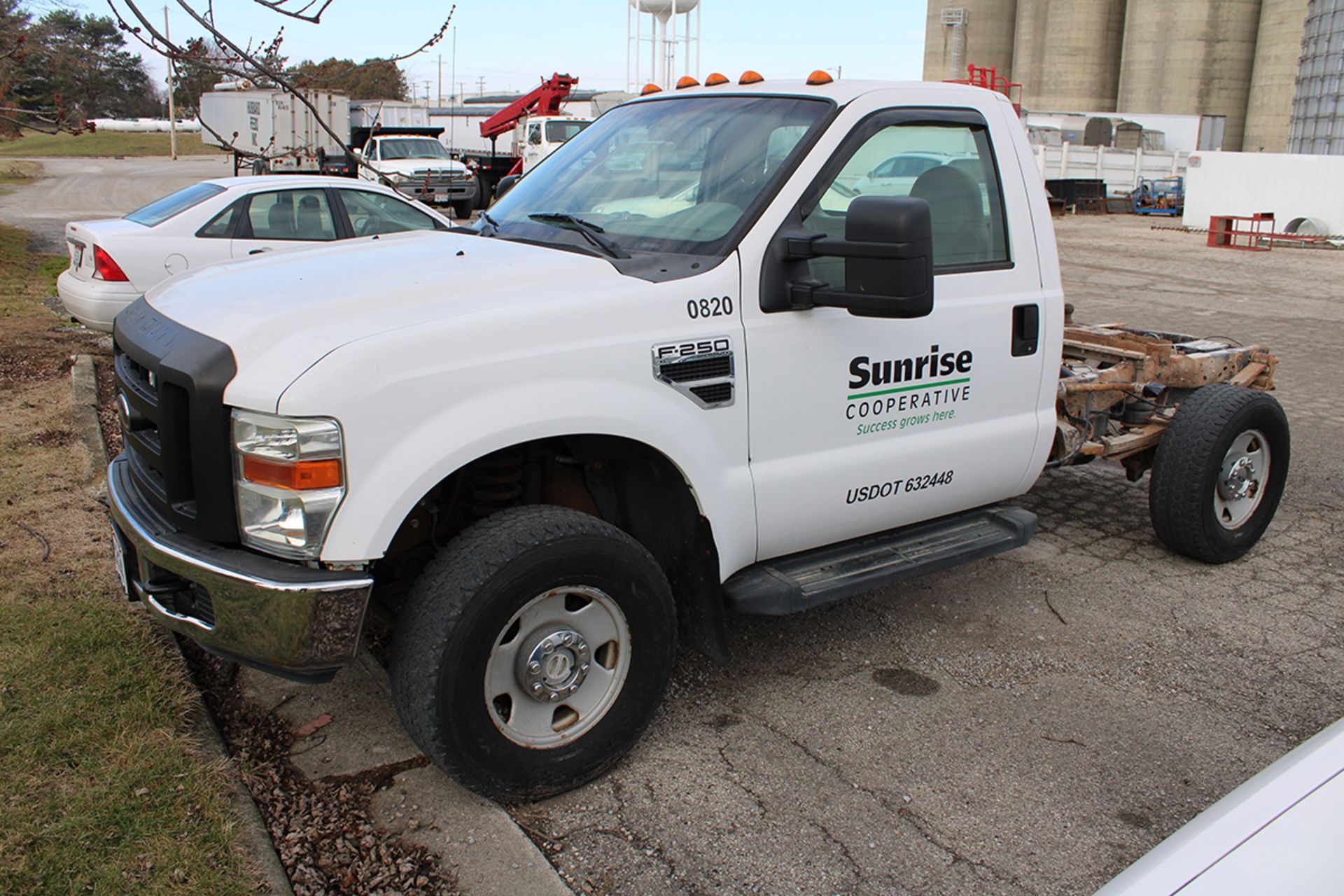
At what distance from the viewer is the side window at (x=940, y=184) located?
3.78 meters

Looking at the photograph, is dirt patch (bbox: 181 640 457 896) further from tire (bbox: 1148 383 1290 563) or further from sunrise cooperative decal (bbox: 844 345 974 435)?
tire (bbox: 1148 383 1290 563)

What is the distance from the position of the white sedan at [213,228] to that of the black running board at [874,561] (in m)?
5.96

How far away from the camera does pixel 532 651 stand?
124 inches

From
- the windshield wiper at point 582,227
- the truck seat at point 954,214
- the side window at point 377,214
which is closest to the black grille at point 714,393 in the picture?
the windshield wiper at point 582,227

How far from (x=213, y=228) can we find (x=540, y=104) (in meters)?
19.4

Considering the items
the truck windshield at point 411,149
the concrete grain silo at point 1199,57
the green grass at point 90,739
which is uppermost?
the concrete grain silo at point 1199,57

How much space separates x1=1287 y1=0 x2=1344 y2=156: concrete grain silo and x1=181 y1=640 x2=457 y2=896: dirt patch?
95.0ft

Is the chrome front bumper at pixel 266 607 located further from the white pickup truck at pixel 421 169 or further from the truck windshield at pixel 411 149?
the truck windshield at pixel 411 149

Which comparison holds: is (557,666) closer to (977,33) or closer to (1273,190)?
(1273,190)

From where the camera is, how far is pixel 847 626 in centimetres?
454

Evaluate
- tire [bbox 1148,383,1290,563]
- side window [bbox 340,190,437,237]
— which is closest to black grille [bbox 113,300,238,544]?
tire [bbox 1148,383,1290,563]

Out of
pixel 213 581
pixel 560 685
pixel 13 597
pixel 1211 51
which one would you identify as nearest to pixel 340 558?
pixel 213 581

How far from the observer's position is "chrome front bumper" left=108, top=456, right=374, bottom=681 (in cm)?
278

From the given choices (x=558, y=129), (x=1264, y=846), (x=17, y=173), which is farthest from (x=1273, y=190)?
(x=17, y=173)
